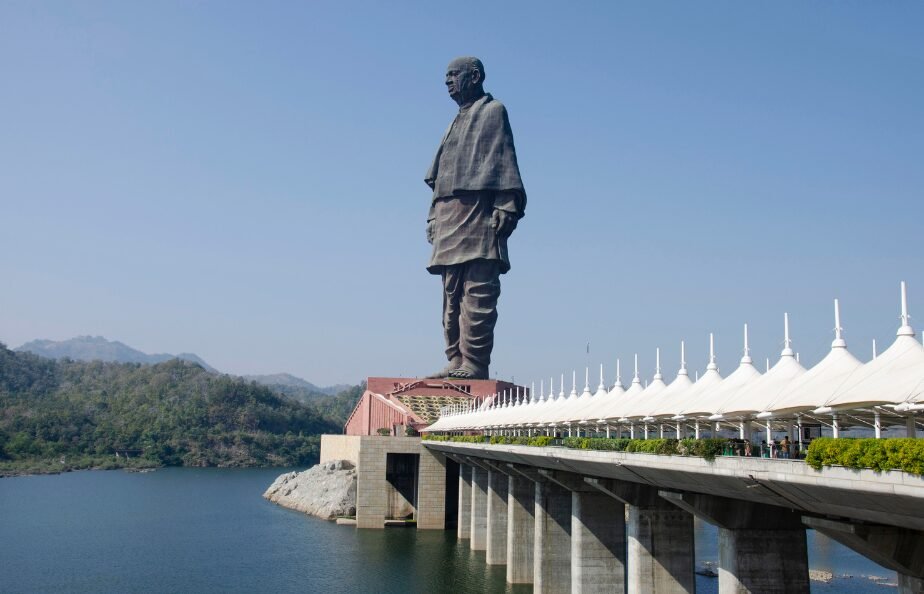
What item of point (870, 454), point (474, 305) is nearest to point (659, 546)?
point (870, 454)

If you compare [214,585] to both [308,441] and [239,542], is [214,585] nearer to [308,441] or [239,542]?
[239,542]

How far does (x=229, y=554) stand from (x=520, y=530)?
19536mm

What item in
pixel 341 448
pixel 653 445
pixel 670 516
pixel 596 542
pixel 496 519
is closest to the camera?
pixel 653 445

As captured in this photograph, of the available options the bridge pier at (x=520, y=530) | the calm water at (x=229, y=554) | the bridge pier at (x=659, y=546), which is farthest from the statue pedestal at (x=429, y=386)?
the bridge pier at (x=659, y=546)

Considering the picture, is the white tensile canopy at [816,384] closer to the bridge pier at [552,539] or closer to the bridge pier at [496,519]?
the bridge pier at [552,539]

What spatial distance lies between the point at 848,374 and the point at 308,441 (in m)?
146

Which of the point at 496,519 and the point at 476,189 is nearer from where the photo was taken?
the point at 496,519

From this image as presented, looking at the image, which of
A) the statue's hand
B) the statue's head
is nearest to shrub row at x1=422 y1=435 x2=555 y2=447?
the statue's hand

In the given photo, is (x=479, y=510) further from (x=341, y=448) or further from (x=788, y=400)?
(x=788, y=400)

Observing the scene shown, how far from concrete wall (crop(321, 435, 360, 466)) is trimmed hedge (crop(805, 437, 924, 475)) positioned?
6128 cm

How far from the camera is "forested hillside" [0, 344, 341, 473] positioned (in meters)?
141

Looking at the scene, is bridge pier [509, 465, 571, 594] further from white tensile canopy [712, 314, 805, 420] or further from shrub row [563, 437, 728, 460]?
white tensile canopy [712, 314, 805, 420]

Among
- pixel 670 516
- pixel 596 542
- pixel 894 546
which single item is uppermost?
→ pixel 894 546

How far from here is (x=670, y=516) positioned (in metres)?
32.4
